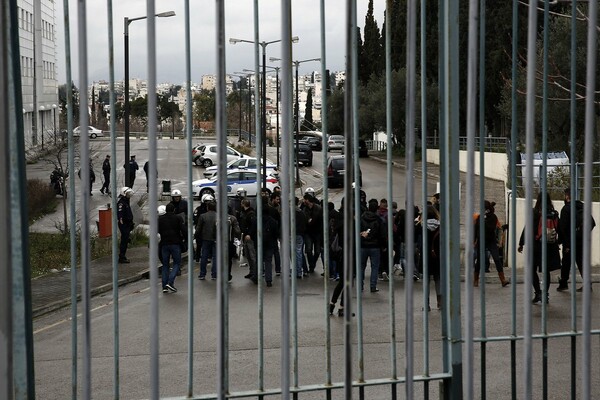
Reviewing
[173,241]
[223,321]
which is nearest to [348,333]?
[223,321]

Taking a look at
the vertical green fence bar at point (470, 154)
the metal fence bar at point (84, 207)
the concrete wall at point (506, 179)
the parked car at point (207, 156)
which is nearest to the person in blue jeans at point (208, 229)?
the concrete wall at point (506, 179)

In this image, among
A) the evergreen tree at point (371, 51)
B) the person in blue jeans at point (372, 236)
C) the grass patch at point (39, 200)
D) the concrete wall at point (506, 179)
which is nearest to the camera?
the person in blue jeans at point (372, 236)

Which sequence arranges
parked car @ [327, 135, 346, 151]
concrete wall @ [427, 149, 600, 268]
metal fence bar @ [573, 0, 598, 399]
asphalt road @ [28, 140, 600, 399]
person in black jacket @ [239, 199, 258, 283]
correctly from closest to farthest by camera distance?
metal fence bar @ [573, 0, 598, 399] → asphalt road @ [28, 140, 600, 399] → person in black jacket @ [239, 199, 258, 283] → concrete wall @ [427, 149, 600, 268] → parked car @ [327, 135, 346, 151]

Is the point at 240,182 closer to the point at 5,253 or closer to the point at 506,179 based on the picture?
the point at 506,179

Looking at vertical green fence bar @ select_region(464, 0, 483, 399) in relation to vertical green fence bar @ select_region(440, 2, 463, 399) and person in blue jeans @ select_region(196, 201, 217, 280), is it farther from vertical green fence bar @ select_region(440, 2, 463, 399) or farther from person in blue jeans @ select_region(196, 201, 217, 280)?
person in blue jeans @ select_region(196, 201, 217, 280)

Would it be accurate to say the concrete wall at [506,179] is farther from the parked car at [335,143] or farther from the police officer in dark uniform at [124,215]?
the parked car at [335,143]

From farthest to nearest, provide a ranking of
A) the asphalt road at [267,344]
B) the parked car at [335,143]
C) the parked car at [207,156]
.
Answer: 1. the parked car at [335,143]
2. the parked car at [207,156]
3. the asphalt road at [267,344]

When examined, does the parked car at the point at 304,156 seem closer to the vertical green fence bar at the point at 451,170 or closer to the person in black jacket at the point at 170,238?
the person in black jacket at the point at 170,238

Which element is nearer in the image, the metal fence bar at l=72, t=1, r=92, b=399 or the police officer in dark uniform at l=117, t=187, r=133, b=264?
the metal fence bar at l=72, t=1, r=92, b=399

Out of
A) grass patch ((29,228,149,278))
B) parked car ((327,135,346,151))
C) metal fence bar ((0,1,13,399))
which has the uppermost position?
metal fence bar ((0,1,13,399))

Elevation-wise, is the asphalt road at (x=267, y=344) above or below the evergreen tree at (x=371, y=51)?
below

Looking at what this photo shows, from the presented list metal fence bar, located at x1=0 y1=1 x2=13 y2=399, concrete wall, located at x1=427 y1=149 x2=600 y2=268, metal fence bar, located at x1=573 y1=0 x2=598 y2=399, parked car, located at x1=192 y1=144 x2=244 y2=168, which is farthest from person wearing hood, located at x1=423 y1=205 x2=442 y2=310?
parked car, located at x1=192 y1=144 x2=244 y2=168

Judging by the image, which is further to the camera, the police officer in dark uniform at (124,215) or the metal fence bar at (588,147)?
the police officer in dark uniform at (124,215)

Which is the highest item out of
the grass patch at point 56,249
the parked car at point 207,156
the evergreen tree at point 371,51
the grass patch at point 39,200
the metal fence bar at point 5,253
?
the evergreen tree at point 371,51
